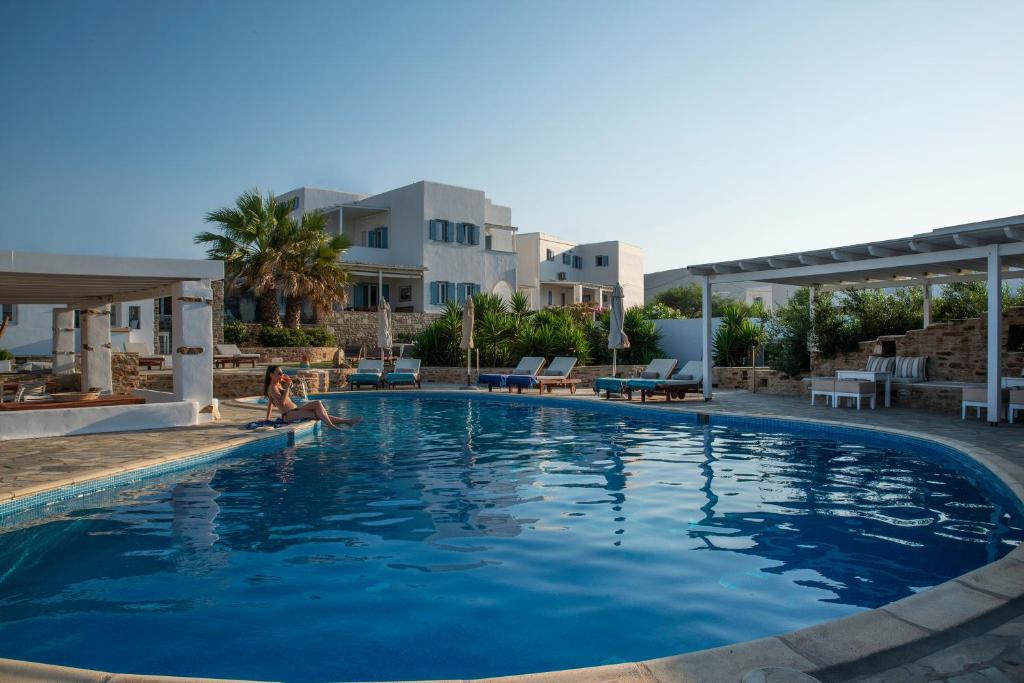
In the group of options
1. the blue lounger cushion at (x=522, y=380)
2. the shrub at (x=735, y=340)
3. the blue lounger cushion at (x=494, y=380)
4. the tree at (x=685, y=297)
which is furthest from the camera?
the tree at (x=685, y=297)

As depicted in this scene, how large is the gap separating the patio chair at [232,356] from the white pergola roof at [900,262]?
1497 centimetres

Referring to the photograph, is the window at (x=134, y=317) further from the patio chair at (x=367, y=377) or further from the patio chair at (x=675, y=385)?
the patio chair at (x=675, y=385)

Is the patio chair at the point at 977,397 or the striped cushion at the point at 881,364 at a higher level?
the striped cushion at the point at 881,364

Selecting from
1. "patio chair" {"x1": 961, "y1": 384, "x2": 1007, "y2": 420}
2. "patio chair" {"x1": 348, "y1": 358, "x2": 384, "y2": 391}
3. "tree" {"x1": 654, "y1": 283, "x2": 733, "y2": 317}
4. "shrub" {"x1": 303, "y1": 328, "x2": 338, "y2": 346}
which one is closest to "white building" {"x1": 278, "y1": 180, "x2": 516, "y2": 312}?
"shrub" {"x1": 303, "y1": 328, "x2": 338, "y2": 346}

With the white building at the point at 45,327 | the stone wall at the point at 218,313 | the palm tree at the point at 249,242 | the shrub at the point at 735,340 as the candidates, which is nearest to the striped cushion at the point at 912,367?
the shrub at the point at 735,340

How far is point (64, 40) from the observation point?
59.2ft

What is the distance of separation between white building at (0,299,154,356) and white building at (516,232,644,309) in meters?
19.5

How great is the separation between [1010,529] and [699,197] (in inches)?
506

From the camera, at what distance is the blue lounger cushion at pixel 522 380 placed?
55.7ft

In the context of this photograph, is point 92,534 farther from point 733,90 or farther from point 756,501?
point 733,90

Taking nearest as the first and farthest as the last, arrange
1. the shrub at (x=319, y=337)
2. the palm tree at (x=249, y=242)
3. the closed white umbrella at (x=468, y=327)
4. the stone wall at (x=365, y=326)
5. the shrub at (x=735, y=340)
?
the closed white umbrella at (x=468, y=327) < the shrub at (x=735, y=340) < the palm tree at (x=249, y=242) < the shrub at (x=319, y=337) < the stone wall at (x=365, y=326)

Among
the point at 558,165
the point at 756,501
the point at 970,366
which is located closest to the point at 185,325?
the point at 756,501

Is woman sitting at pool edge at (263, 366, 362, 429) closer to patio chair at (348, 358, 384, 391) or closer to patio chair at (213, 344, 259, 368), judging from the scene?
patio chair at (348, 358, 384, 391)

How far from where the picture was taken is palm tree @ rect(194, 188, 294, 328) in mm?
24547
